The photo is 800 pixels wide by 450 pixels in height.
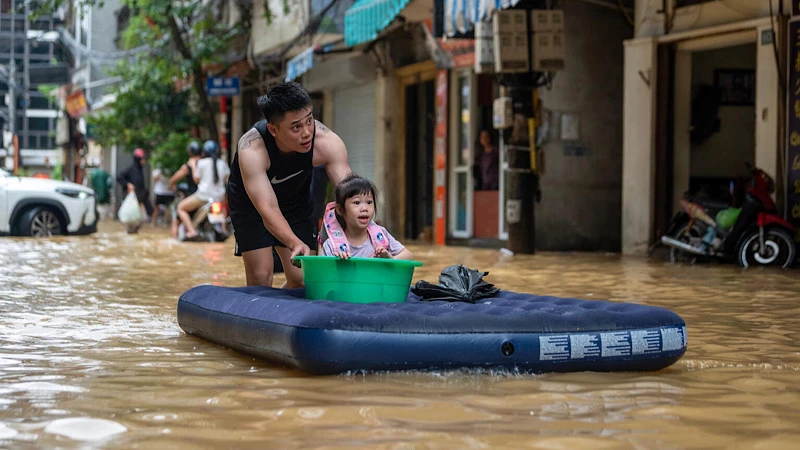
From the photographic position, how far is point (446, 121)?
19.7 m

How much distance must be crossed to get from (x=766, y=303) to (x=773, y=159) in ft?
16.8

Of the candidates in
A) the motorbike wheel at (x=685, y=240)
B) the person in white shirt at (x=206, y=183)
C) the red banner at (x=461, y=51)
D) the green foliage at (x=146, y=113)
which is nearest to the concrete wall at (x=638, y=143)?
the motorbike wheel at (x=685, y=240)

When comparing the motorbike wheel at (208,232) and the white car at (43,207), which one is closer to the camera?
the motorbike wheel at (208,232)

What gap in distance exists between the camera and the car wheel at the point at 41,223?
Answer: 65.4 ft

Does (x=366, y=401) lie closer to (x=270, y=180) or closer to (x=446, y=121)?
(x=270, y=180)

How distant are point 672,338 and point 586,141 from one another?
1221cm

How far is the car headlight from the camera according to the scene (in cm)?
2027

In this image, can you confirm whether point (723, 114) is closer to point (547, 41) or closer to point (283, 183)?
point (547, 41)

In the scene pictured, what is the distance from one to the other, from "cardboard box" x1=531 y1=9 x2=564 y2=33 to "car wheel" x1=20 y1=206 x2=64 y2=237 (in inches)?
395

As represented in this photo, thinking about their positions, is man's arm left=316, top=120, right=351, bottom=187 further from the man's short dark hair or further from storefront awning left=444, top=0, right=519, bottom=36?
storefront awning left=444, top=0, right=519, bottom=36

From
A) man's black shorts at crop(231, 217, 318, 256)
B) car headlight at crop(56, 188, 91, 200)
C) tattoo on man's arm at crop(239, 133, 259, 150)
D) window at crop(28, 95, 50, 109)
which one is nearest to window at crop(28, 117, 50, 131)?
window at crop(28, 95, 50, 109)

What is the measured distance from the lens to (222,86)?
2717 cm

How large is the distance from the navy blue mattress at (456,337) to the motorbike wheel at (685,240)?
8.62 meters

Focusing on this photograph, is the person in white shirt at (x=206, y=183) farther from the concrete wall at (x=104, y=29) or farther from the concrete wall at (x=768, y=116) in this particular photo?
the concrete wall at (x=104, y=29)
